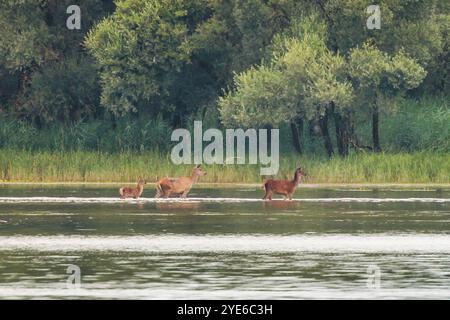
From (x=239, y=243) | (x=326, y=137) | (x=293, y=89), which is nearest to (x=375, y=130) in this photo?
(x=326, y=137)

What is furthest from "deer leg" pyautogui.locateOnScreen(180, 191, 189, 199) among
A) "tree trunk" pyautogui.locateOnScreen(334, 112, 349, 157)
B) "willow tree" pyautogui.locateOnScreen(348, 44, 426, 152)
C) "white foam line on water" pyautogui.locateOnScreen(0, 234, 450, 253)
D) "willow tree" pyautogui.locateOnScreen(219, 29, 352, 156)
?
"tree trunk" pyautogui.locateOnScreen(334, 112, 349, 157)

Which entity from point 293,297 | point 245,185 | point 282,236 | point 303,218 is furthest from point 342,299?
point 245,185

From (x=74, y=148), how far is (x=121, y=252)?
114ft

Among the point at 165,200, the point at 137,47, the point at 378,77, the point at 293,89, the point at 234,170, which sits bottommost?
the point at 165,200

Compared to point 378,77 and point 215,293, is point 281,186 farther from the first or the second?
point 215,293

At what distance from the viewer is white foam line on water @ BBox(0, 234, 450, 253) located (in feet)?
98.1

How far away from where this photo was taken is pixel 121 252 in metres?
29.2

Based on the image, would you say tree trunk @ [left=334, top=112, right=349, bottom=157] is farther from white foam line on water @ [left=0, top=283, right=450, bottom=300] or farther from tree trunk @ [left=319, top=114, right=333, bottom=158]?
white foam line on water @ [left=0, top=283, right=450, bottom=300]

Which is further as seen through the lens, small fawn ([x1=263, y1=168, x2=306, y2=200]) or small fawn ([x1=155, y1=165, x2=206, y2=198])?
small fawn ([x1=155, y1=165, x2=206, y2=198])

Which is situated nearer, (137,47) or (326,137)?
(326,137)

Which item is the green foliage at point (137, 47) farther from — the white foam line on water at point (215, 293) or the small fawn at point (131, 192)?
the white foam line on water at point (215, 293)

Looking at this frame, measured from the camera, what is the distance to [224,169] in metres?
55.9

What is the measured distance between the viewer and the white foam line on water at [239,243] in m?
29.9

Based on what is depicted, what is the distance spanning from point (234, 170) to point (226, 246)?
82.0 ft
